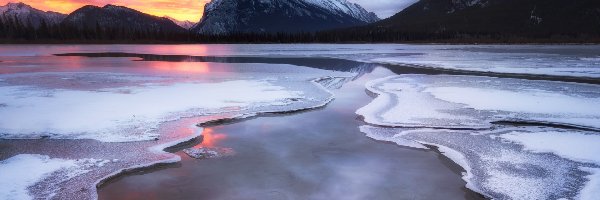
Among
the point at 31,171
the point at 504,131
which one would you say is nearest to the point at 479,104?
A: the point at 504,131

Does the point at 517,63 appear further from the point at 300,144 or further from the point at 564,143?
the point at 300,144

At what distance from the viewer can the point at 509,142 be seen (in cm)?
827

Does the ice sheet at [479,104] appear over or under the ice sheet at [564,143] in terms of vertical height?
over

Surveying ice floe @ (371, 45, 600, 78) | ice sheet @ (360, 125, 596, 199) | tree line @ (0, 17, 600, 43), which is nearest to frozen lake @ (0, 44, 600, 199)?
ice sheet @ (360, 125, 596, 199)

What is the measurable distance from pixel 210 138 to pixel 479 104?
25.3 ft

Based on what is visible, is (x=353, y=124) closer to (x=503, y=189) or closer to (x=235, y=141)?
(x=235, y=141)

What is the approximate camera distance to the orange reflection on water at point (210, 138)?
8531 mm

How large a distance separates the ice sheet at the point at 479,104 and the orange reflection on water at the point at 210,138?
3.57 m

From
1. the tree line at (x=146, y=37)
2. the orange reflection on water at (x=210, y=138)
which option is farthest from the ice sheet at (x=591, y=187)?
the tree line at (x=146, y=37)

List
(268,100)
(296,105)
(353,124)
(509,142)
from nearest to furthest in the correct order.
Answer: (509,142) < (353,124) < (296,105) < (268,100)

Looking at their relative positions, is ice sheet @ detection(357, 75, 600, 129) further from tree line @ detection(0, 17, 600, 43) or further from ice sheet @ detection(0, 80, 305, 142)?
tree line @ detection(0, 17, 600, 43)

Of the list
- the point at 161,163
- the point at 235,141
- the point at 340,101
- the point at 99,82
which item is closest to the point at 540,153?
the point at 235,141

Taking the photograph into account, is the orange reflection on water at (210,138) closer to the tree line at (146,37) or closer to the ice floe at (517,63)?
the ice floe at (517,63)

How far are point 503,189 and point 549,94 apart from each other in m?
10.0
